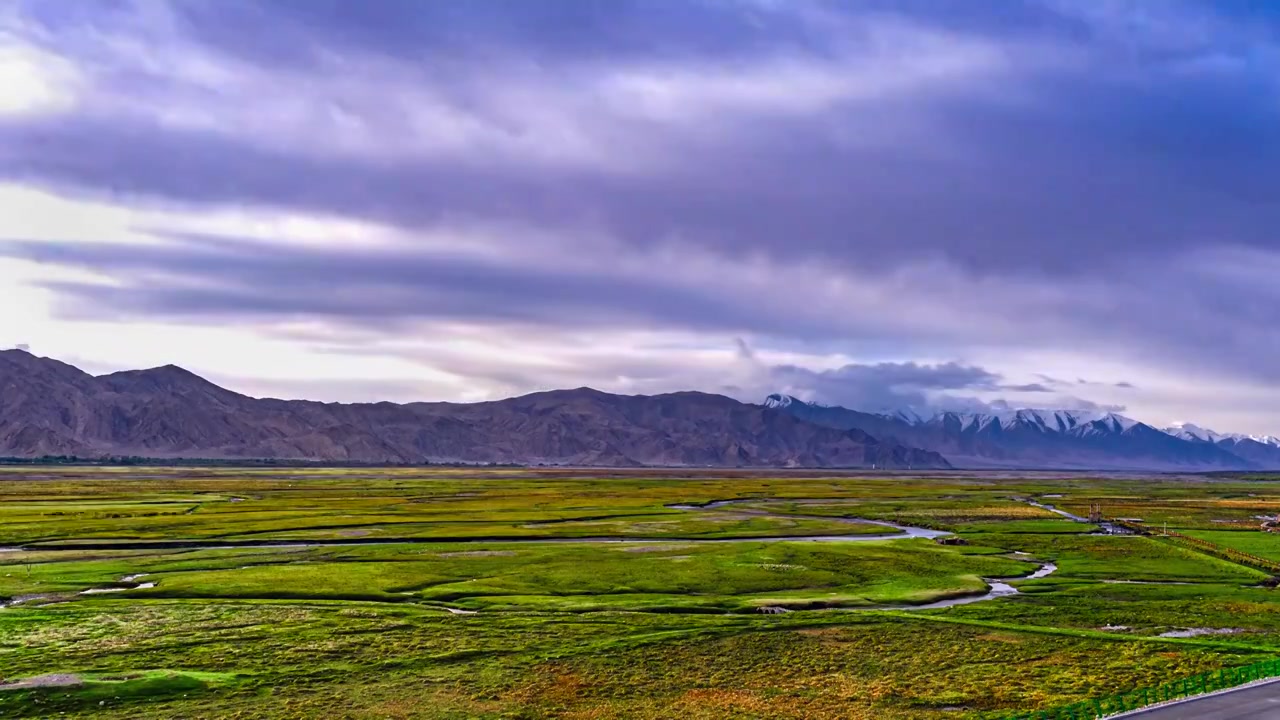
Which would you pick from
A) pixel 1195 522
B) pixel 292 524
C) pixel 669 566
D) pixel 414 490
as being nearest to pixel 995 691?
pixel 669 566

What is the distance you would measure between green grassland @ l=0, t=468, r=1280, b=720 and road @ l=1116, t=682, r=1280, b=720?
4.57 meters

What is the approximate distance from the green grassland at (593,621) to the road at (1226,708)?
15.0 feet

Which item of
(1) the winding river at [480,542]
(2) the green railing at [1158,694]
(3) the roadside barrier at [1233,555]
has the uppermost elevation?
(2) the green railing at [1158,694]

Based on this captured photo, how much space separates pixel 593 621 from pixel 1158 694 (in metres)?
26.5

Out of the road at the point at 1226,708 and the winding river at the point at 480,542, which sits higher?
the road at the point at 1226,708

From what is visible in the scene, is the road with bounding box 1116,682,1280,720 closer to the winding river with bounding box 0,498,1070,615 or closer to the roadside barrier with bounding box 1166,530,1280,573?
the winding river with bounding box 0,498,1070,615

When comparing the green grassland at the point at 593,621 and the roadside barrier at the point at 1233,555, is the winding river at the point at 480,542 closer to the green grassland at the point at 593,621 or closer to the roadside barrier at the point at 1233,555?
the green grassland at the point at 593,621

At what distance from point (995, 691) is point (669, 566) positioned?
36834 mm

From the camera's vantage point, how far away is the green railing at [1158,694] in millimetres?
31922

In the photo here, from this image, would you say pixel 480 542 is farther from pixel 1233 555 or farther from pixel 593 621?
pixel 1233 555

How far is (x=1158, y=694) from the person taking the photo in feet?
114

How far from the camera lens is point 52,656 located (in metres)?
40.9

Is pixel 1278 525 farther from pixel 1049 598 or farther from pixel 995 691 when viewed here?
pixel 995 691

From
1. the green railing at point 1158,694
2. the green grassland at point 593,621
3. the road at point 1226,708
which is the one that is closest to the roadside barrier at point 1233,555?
the green grassland at point 593,621
